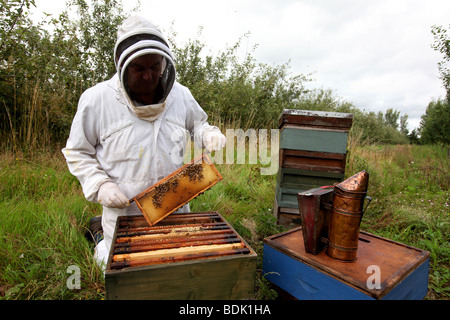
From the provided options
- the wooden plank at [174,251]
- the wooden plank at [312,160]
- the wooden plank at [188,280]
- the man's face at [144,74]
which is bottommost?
the wooden plank at [188,280]

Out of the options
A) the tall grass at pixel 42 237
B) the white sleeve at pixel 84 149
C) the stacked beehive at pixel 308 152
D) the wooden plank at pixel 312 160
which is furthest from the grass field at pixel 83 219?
the white sleeve at pixel 84 149

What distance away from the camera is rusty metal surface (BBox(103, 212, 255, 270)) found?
4.17 ft

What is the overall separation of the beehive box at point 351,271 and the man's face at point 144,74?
4.93 feet

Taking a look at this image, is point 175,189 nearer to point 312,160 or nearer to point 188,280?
point 188,280

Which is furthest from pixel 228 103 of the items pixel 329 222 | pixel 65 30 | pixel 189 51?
pixel 329 222

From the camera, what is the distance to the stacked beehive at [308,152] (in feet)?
9.50

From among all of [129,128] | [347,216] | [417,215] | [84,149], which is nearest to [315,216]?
[347,216]

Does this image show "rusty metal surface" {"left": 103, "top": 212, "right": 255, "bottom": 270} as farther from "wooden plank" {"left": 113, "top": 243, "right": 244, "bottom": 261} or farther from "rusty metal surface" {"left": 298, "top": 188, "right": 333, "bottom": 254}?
"rusty metal surface" {"left": 298, "top": 188, "right": 333, "bottom": 254}

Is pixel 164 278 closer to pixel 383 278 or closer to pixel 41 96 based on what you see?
pixel 383 278

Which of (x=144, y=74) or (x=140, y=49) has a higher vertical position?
(x=140, y=49)

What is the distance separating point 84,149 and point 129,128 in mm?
404

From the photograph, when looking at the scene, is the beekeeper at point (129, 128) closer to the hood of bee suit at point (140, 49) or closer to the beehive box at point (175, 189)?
the hood of bee suit at point (140, 49)

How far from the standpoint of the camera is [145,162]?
2.10m

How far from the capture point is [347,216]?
160 centimetres
